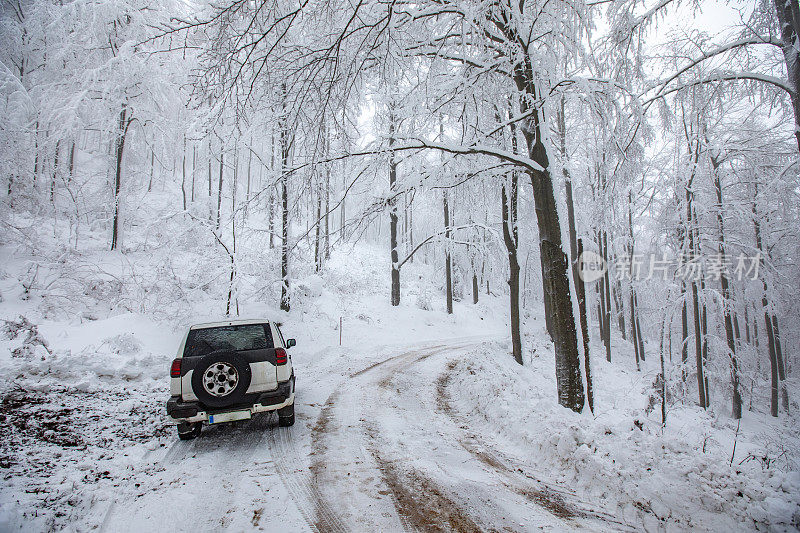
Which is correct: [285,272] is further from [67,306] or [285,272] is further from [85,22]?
[85,22]

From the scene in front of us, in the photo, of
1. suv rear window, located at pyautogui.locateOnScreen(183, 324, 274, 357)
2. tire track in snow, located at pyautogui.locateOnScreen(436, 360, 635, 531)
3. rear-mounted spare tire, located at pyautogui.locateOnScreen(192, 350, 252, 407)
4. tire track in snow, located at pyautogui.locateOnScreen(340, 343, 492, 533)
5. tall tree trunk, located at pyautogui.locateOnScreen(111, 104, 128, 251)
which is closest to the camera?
tire track in snow, located at pyautogui.locateOnScreen(340, 343, 492, 533)

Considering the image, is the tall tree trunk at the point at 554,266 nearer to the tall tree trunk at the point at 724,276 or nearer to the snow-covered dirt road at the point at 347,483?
the snow-covered dirt road at the point at 347,483

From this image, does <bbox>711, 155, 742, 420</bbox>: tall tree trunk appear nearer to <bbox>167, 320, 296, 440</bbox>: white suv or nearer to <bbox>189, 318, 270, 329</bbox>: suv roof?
<bbox>167, 320, 296, 440</bbox>: white suv

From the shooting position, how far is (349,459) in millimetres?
4680

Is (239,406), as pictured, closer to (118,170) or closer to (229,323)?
(229,323)

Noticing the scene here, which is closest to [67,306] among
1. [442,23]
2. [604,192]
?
[442,23]

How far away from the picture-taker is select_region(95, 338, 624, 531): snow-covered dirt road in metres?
3.36

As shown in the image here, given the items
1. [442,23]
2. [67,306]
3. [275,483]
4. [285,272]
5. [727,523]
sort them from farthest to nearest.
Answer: [285,272]
[67,306]
[442,23]
[275,483]
[727,523]

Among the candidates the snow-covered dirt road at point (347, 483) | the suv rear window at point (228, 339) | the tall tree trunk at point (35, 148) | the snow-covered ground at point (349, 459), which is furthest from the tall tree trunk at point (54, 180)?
the snow-covered dirt road at point (347, 483)

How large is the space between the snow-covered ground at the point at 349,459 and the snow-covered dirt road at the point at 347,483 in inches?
0.9

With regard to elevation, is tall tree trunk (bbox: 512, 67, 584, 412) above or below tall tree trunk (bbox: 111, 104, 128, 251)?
below

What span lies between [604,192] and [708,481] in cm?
515

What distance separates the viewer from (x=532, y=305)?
123 feet

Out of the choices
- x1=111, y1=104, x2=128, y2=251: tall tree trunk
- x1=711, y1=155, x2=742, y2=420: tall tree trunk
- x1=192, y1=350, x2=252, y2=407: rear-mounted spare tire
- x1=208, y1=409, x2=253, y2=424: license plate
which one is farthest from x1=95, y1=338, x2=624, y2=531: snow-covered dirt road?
x1=111, y1=104, x2=128, y2=251: tall tree trunk
